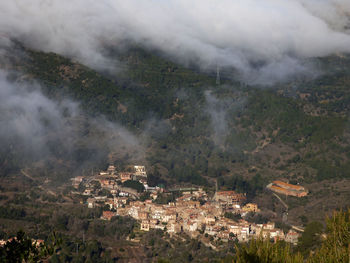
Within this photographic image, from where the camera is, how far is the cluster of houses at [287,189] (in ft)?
102

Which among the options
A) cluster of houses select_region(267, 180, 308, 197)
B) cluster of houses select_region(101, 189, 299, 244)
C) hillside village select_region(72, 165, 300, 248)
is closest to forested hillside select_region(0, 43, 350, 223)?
cluster of houses select_region(267, 180, 308, 197)

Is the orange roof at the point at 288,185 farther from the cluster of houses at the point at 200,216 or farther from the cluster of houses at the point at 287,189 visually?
the cluster of houses at the point at 200,216

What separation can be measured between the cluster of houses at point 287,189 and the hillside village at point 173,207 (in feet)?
0.99

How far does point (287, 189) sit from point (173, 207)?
7.38 meters

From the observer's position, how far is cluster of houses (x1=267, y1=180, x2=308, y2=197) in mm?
31047

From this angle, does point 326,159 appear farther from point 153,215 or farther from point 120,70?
point 120,70

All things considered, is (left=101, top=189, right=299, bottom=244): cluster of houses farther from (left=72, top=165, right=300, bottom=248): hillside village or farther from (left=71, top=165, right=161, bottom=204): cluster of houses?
(left=71, top=165, right=161, bottom=204): cluster of houses

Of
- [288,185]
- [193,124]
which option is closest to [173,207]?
[288,185]

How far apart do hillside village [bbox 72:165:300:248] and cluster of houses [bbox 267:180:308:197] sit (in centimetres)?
30

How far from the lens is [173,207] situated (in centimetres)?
2945

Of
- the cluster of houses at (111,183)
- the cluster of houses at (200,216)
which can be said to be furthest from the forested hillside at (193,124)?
the cluster of houses at (200,216)

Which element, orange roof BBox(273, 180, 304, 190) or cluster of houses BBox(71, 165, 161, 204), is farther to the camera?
orange roof BBox(273, 180, 304, 190)

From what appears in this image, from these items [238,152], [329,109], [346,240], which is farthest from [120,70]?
[346,240]

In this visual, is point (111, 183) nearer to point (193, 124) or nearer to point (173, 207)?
point (173, 207)
